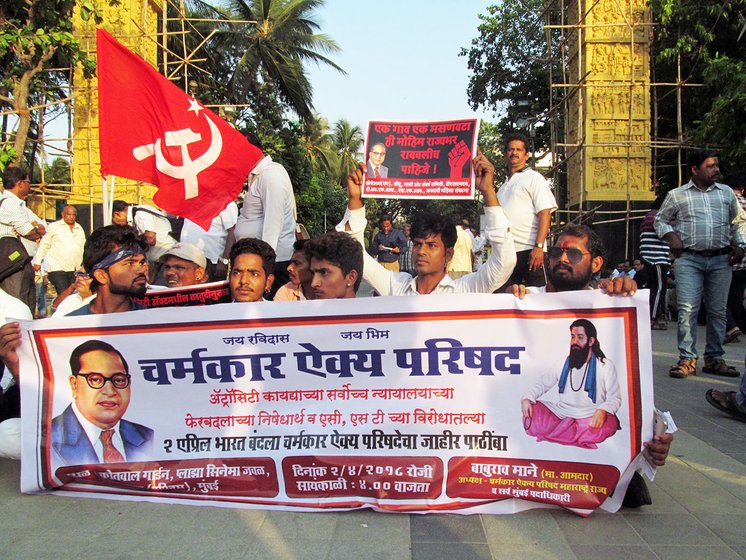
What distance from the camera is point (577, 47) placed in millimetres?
18328

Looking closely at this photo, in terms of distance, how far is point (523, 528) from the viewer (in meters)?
2.79

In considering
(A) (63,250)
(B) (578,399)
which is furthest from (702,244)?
(A) (63,250)

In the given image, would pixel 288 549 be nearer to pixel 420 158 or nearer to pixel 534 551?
pixel 534 551

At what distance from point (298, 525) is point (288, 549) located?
0.74ft

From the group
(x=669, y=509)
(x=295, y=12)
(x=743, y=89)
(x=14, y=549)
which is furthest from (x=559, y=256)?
(x=295, y=12)

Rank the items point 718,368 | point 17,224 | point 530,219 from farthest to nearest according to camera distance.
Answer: point 17,224 < point 718,368 < point 530,219

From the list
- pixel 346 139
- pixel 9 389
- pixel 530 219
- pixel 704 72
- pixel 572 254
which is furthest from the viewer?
pixel 346 139

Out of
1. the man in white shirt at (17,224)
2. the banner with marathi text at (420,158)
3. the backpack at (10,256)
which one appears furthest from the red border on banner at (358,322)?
the man in white shirt at (17,224)

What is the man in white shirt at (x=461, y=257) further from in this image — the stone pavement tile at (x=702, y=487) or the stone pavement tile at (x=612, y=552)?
the stone pavement tile at (x=612, y=552)

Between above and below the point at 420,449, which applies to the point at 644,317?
above

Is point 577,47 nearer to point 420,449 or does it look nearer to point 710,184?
point 710,184

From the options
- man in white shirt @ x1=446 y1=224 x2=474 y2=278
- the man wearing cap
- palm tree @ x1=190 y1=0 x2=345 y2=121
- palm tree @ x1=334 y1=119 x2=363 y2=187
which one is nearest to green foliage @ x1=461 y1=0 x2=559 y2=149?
palm tree @ x1=190 y1=0 x2=345 y2=121

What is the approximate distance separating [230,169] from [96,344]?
195 centimetres

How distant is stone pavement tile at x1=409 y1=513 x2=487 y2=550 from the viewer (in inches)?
106
